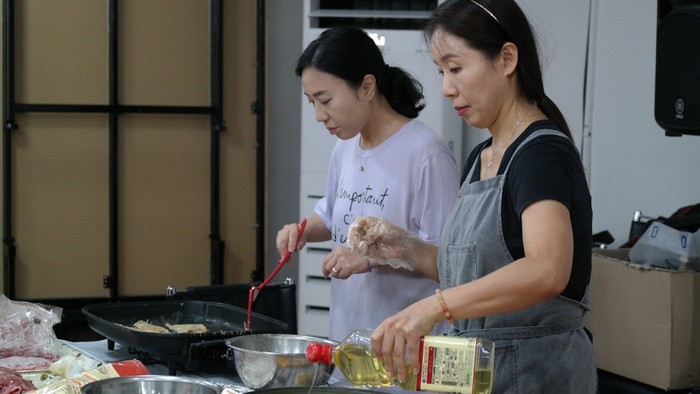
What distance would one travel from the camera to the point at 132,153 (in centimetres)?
506

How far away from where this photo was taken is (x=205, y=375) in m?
2.04

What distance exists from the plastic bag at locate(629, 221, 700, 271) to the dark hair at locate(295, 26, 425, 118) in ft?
3.47

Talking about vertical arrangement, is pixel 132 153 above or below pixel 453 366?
above

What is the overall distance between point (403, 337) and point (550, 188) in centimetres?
32

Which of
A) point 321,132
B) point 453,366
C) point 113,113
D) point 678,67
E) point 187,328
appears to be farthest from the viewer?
point 113,113

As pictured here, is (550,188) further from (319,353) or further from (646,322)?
(646,322)

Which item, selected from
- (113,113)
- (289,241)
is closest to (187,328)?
(289,241)

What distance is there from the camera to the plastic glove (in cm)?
206

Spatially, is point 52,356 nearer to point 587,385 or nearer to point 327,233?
point 327,233

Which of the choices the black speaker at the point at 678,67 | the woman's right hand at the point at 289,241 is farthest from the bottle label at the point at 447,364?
the black speaker at the point at 678,67

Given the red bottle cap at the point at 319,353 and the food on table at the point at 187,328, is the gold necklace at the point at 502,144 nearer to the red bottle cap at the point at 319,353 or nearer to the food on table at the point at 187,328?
the red bottle cap at the point at 319,353

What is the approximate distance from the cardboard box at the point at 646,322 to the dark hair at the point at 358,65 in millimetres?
1025

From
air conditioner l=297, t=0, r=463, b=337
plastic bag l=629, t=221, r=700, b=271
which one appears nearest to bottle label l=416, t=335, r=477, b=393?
plastic bag l=629, t=221, r=700, b=271

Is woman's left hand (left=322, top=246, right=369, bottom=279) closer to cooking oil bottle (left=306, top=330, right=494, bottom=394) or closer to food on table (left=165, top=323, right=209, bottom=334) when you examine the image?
food on table (left=165, top=323, right=209, bottom=334)
